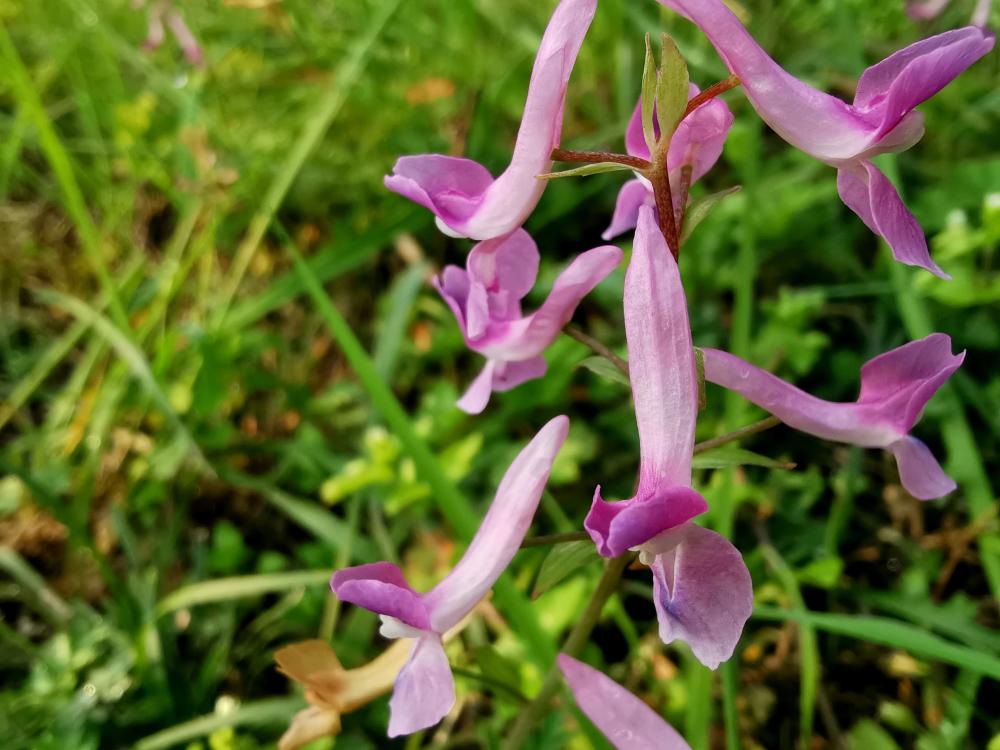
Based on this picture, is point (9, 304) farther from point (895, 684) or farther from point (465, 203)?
point (895, 684)

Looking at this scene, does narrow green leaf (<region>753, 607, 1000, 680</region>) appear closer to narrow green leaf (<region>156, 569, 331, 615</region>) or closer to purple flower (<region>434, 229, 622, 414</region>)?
purple flower (<region>434, 229, 622, 414</region>)

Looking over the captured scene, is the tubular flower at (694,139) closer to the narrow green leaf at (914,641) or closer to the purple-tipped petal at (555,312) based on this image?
the purple-tipped petal at (555,312)

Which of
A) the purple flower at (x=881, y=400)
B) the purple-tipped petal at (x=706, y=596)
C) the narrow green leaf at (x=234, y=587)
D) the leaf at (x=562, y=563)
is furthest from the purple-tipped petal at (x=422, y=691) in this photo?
the narrow green leaf at (x=234, y=587)

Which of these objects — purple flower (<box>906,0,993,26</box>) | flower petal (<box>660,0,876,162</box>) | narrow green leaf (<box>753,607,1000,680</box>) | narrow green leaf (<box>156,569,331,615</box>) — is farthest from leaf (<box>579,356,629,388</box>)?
purple flower (<box>906,0,993,26</box>)

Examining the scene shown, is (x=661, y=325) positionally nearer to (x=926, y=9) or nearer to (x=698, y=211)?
(x=698, y=211)

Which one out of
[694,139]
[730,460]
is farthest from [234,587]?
[694,139]
